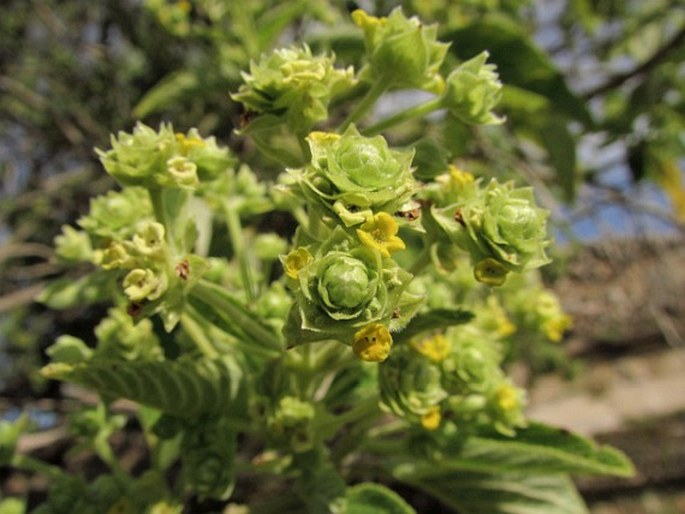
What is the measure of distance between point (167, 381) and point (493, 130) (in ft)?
6.20

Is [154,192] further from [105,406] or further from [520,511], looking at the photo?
[520,511]

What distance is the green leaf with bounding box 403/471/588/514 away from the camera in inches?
47.7

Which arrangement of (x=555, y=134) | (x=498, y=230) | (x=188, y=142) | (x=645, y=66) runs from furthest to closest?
(x=645, y=66) < (x=555, y=134) < (x=188, y=142) < (x=498, y=230)

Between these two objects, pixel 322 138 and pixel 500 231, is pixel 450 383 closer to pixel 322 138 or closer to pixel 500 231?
pixel 500 231

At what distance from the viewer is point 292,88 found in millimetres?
762

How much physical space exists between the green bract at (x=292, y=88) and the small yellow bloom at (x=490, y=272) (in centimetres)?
23

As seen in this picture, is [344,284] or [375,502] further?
[375,502]

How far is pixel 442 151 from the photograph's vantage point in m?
0.84

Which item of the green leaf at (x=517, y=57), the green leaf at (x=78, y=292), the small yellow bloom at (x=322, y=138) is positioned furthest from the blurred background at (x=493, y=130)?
the small yellow bloom at (x=322, y=138)

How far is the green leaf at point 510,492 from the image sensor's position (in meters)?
1.21

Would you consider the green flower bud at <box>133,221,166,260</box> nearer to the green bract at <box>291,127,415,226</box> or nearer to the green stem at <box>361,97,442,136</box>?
the green bract at <box>291,127,415,226</box>

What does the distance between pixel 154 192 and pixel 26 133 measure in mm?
2653

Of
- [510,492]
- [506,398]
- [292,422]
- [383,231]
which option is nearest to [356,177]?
[383,231]

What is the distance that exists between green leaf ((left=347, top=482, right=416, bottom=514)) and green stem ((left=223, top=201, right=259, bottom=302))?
0.32 m
